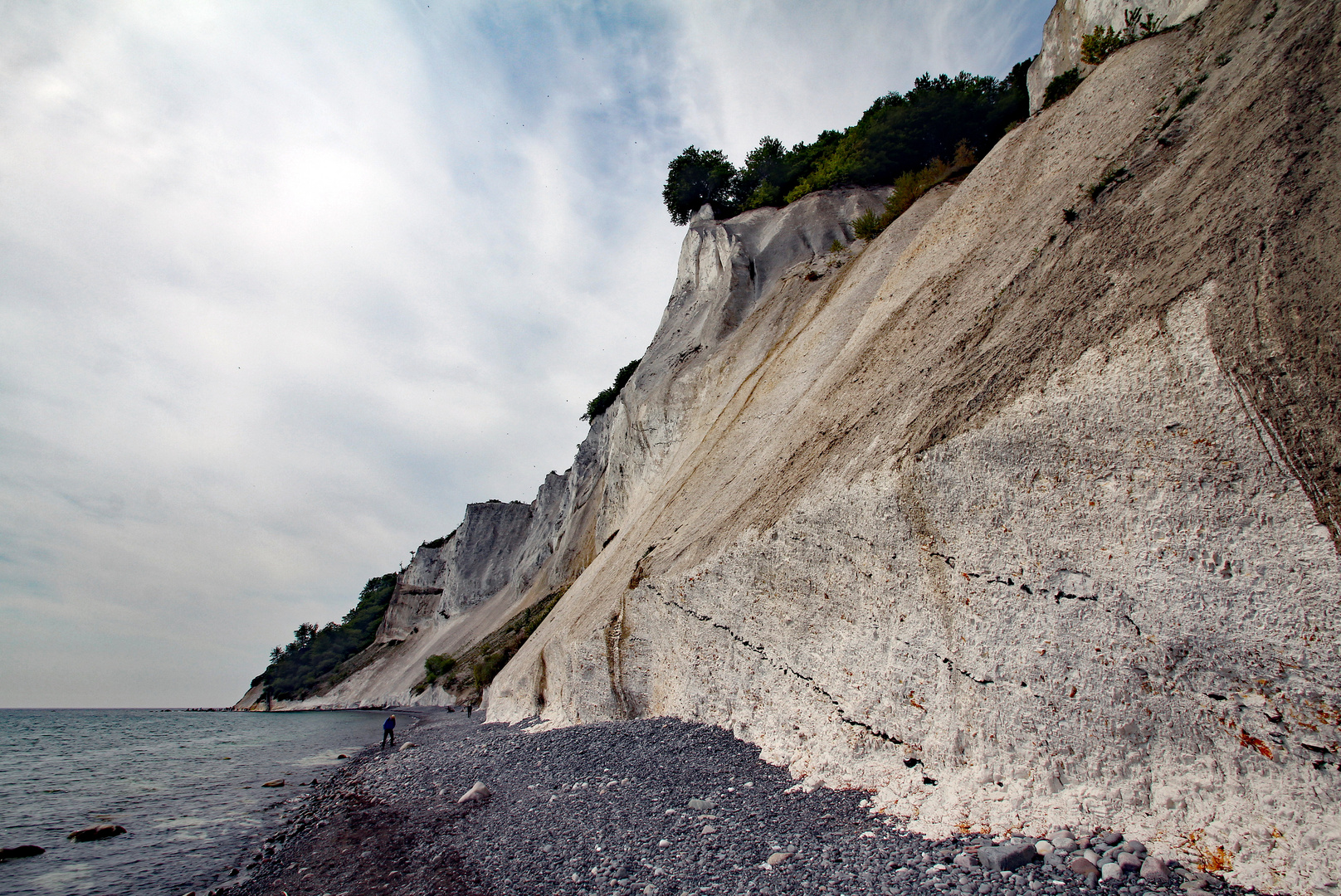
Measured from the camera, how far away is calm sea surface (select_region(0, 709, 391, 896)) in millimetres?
8500

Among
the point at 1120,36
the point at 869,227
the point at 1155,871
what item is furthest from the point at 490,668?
the point at 1120,36

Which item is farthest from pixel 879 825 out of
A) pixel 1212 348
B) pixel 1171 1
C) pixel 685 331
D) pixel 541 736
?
pixel 685 331

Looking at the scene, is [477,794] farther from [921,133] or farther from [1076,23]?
[921,133]

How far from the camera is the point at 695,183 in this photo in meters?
31.8

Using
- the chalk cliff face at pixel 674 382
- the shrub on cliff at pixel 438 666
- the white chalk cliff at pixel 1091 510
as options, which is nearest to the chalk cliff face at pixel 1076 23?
the white chalk cliff at pixel 1091 510

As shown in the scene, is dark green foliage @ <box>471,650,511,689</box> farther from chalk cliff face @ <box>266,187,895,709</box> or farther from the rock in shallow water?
the rock in shallow water

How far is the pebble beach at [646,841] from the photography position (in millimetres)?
4059

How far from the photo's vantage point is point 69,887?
8.07m

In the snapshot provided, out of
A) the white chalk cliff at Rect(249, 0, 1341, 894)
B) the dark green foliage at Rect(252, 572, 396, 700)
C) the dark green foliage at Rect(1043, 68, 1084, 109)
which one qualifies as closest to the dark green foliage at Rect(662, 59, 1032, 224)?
the dark green foliage at Rect(1043, 68, 1084, 109)

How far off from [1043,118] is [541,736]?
45.8 feet

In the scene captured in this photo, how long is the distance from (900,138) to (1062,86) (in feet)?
39.8

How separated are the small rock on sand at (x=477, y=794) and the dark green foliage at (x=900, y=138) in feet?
67.2

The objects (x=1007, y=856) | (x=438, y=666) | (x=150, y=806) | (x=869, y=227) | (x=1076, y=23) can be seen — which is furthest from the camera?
(x=438, y=666)

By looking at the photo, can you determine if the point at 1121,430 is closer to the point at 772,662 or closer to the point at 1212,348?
the point at 1212,348
